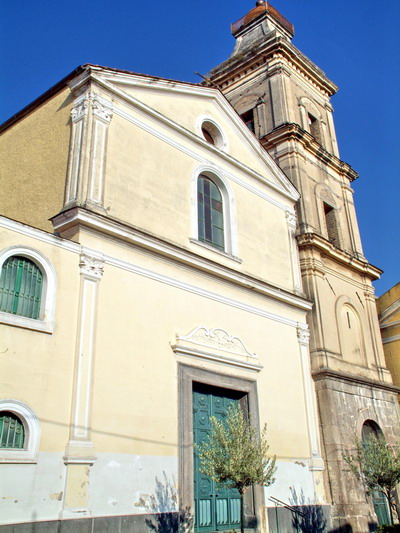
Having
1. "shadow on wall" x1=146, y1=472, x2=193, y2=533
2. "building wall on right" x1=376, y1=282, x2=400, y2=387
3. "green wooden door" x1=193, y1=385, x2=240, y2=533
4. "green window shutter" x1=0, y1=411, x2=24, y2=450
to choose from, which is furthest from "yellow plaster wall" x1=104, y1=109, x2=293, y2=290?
"building wall on right" x1=376, y1=282, x2=400, y2=387

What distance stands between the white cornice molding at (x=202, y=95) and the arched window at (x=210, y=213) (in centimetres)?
101

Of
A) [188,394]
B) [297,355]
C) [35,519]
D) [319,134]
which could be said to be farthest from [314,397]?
[319,134]

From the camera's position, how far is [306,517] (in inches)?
533

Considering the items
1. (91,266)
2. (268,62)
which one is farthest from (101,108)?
(268,62)

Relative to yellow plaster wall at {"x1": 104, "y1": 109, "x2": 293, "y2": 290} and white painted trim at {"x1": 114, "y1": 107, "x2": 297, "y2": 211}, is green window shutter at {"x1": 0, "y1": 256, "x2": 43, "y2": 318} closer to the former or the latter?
yellow plaster wall at {"x1": 104, "y1": 109, "x2": 293, "y2": 290}

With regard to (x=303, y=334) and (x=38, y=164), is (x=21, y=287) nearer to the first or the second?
(x=38, y=164)

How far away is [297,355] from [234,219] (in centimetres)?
403

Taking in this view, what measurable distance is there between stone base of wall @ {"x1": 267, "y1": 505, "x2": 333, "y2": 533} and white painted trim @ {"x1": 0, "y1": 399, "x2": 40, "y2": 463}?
6117mm

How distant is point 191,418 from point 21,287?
4.37 metres

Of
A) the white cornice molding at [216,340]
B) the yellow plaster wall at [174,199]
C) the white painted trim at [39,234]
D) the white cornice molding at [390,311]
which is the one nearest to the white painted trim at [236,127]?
the yellow plaster wall at [174,199]

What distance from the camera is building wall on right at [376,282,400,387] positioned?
2072 cm

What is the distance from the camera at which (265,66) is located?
22.4 meters

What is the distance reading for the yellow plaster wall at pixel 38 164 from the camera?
12438 millimetres

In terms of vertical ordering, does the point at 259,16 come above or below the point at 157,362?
above
